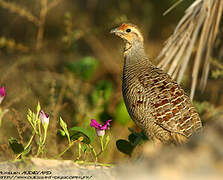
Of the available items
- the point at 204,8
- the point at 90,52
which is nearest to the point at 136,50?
the point at 204,8

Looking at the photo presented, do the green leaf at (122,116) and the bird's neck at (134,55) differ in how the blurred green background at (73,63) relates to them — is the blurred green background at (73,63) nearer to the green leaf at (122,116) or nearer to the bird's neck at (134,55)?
the green leaf at (122,116)

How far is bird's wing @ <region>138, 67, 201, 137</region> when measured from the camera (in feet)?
12.6

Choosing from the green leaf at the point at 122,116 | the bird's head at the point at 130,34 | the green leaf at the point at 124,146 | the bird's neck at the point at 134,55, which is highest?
the bird's head at the point at 130,34

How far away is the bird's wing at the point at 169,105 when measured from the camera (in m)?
3.86

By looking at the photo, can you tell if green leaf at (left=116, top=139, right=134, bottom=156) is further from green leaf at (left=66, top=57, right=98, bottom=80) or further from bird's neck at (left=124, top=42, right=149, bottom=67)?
green leaf at (left=66, top=57, right=98, bottom=80)

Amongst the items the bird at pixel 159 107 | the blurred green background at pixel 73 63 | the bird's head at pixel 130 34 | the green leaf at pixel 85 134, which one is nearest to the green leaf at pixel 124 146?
the bird at pixel 159 107

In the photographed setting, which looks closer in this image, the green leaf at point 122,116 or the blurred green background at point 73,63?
the blurred green background at point 73,63

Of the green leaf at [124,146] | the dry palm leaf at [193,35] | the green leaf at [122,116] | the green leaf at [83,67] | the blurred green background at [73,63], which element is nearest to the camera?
the green leaf at [124,146]

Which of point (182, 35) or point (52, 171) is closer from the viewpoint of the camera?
point (52, 171)

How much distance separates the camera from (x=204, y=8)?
4520 mm

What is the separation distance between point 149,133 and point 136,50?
3.75 ft

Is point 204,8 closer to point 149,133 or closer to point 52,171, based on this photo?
point 149,133

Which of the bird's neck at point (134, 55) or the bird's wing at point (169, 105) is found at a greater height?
the bird's neck at point (134, 55)

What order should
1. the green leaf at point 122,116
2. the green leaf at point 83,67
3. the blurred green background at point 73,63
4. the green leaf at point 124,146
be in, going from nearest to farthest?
the green leaf at point 124,146, the blurred green background at point 73,63, the green leaf at point 122,116, the green leaf at point 83,67
